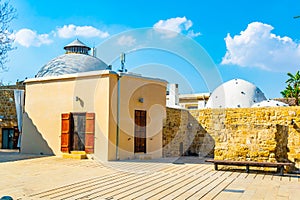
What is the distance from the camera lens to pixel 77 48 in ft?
60.2

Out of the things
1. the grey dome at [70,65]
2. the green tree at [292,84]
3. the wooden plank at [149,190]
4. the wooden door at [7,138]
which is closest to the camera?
the wooden plank at [149,190]

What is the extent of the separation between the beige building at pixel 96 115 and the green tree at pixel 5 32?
58.4 inches

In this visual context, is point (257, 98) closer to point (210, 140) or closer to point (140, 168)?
point (210, 140)

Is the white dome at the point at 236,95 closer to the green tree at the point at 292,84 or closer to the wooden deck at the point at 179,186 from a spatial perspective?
the wooden deck at the point at 179,186

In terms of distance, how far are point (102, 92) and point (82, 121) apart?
149cm

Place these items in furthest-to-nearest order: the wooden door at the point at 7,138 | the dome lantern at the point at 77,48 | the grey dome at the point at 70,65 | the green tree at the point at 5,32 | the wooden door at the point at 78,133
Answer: the dome lantern at the point at 77,48 < the wooden door at the point at 7,138 < the grey dome at the point at 70,65 < the green tree at the point at 5,32 < the wooden door at the point at 78,133

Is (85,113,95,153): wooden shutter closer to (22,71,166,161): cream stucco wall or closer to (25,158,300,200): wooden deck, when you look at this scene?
(22,71,166,161): cream stucco wall

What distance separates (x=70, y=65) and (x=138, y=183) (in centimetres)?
1019

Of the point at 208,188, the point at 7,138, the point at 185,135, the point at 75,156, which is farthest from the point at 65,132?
the point at 208,188

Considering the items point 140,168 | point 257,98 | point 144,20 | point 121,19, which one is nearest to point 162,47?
point 144,20

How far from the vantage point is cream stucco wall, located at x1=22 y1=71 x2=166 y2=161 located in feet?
36.4

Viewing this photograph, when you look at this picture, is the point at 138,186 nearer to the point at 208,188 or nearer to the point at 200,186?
the point at 200,186

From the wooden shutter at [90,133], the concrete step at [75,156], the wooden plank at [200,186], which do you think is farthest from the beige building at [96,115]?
the wooden plank at [200,186]

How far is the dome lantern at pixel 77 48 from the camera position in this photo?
60.1ft
